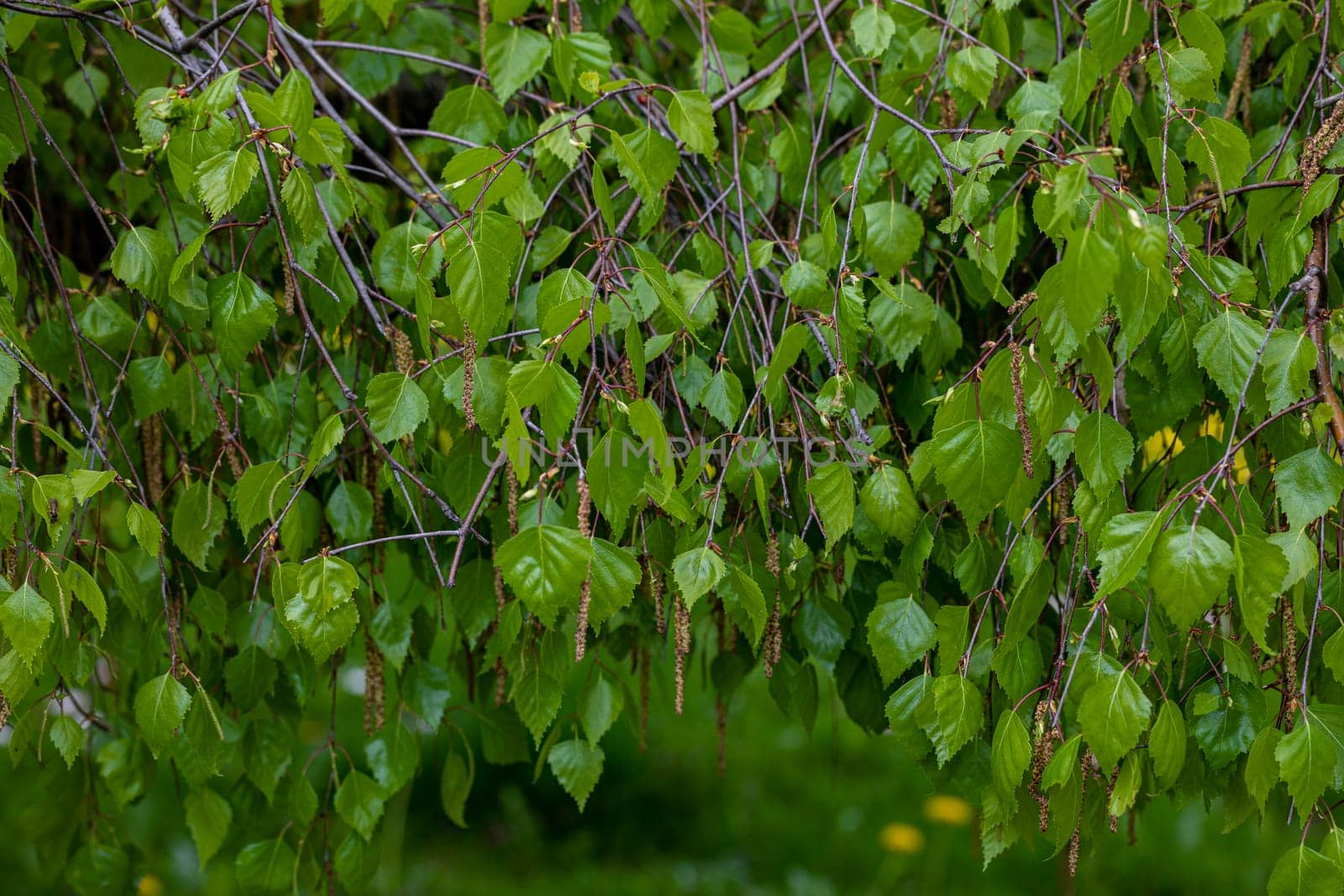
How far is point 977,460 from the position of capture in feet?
2.95

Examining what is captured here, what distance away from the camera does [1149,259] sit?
720 millimetres

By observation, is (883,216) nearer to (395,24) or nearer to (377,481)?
(377,481)

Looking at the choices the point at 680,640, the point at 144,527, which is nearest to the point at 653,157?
the point at 680,640

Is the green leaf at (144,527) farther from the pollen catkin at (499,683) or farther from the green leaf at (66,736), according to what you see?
the pollen catkin at (499,683)

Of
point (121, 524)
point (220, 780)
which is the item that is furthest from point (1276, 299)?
A: point (121, 524)

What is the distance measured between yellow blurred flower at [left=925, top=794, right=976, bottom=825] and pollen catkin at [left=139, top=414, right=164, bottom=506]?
6.07 feet

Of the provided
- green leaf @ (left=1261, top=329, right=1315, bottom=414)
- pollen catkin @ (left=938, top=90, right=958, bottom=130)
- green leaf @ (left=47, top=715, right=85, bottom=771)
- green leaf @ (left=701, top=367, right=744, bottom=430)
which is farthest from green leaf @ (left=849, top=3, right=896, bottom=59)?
green leaf @ (left=47, top=715, right=85, bottom=771)

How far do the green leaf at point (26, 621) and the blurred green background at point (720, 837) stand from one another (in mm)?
1673

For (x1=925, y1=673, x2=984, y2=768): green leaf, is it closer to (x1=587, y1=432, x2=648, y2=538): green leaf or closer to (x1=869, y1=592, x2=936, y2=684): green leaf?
(x1=869, y1=592, x2=936, y2=684): green leaf

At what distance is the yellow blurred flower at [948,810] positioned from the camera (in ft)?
8.48

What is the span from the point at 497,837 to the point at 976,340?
1922 mm

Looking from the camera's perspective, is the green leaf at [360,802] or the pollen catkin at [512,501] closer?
the pollen catkin at [512,501]

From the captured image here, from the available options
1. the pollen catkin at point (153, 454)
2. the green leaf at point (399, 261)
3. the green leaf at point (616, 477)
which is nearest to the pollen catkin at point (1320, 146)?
the green leaf at point (616, 477)

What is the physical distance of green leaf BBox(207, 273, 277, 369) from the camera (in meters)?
1.01
